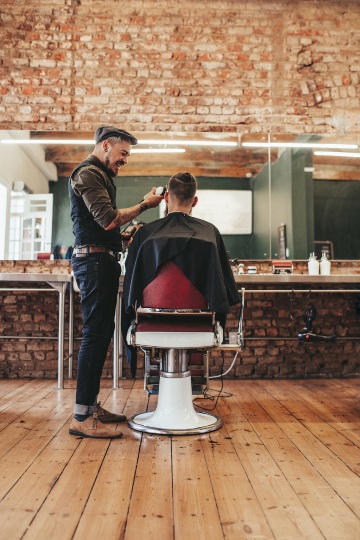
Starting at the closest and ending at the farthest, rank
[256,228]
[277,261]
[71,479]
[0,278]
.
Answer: [71,479] < [0,278] < [277,261] < [256,228]

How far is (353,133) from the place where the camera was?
13.7 feet

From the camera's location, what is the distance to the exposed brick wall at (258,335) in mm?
3832

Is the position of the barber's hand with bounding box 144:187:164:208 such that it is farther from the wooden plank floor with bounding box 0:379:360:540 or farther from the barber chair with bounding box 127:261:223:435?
the wooden plank floor with bounding box 0:379:360:540

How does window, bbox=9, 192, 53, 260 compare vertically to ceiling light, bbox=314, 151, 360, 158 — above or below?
below

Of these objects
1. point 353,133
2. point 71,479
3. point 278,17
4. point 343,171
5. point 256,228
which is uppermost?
point 278,17

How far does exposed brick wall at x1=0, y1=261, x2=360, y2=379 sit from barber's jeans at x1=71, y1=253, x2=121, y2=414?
65.4 inches

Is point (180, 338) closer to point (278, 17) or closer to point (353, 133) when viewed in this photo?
point (353, 133)

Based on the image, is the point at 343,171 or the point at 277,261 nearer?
the point at 277,261

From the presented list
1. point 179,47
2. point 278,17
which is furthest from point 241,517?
point 278,17

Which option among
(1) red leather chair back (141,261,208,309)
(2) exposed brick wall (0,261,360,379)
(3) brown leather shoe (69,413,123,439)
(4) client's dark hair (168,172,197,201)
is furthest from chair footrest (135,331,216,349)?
(2) exposed brick wall (0,261,360,379)

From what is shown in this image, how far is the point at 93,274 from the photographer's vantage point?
84.4 inches

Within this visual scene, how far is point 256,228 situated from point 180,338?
212 centimetres

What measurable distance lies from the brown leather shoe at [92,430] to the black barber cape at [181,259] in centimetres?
56

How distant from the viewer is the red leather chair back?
2072mm
